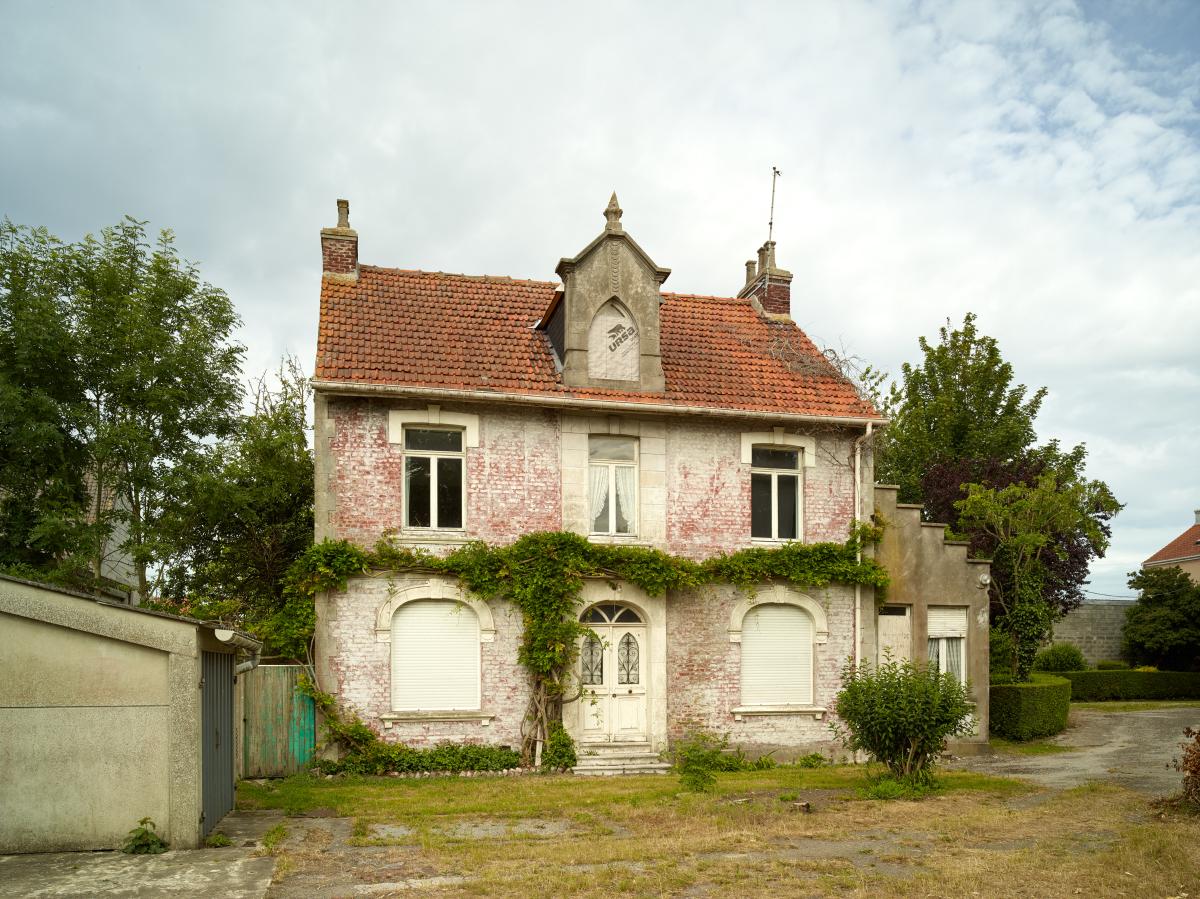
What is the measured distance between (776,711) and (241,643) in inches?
383

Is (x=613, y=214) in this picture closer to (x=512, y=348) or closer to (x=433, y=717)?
(x=512, y=348)

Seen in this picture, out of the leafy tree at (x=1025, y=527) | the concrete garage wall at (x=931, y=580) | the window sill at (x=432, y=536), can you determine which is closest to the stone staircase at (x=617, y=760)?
the window sill at (x=432, y=536)

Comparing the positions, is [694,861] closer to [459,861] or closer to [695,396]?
[459,861]

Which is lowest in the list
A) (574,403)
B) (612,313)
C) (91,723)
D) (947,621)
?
(91,723)

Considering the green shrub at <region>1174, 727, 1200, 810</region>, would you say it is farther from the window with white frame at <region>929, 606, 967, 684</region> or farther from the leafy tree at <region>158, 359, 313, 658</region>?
the leafy tree at <region>158, 359, 313, 658</region>

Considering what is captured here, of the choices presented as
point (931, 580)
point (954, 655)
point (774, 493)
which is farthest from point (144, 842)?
point (954, 655)

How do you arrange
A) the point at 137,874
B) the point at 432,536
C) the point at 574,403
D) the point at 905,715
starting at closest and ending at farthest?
the point at 137,874, the point at 905,715, the point at 432,536, the point at 574,403

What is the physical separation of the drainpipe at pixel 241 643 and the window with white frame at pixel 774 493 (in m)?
8.83

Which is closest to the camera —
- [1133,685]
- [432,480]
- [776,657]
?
[432,480]

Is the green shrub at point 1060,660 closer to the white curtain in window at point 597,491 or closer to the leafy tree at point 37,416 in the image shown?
the white curtain in window at point 597,491

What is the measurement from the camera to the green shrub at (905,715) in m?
13.9

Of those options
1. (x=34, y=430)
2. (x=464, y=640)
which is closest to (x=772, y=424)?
(x=464, y=640)

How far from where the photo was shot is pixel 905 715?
13.9 meters

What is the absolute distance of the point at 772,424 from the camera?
18562 millimetres
